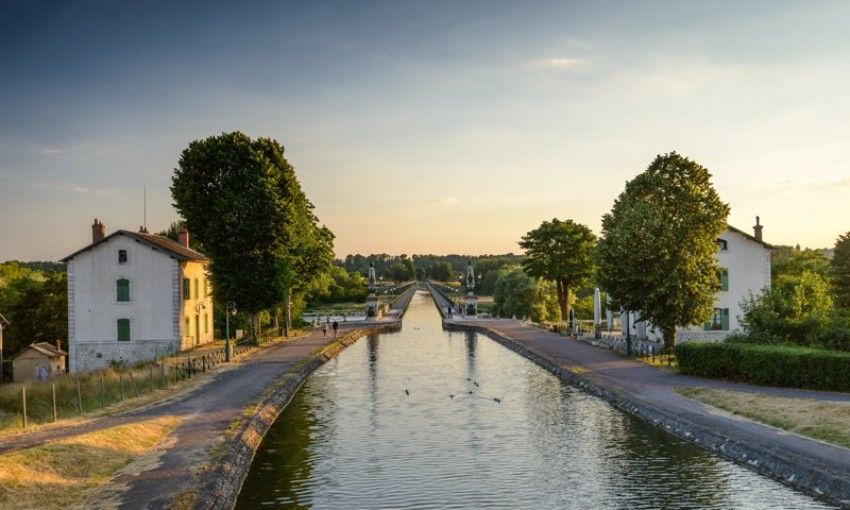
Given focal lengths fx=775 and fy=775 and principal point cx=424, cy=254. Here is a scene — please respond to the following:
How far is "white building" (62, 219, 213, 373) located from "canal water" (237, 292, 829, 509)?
19.0m

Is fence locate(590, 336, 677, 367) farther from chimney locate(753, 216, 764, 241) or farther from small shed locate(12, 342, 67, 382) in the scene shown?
small shed locate(12, 342, 67, 382)

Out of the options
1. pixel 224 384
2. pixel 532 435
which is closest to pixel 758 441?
pixel 532 435

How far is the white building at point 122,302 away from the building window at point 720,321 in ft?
126

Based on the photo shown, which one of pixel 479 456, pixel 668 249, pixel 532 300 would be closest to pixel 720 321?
pixel 668 249

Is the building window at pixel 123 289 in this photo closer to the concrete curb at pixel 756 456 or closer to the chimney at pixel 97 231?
the chimney at pixel 97 231

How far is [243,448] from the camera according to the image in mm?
24578

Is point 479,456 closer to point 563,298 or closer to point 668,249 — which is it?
point 668,249

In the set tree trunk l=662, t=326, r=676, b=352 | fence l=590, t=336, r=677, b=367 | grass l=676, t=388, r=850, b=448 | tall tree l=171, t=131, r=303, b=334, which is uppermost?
tall tree l=171, t=131, r=303, b=334

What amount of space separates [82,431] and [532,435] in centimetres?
1543

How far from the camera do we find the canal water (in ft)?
67.0

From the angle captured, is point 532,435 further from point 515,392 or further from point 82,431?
point 82,431

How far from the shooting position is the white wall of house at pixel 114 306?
55.4 meters

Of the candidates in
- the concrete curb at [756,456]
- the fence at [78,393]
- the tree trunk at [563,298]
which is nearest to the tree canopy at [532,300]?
the tree trunk at [563,298]

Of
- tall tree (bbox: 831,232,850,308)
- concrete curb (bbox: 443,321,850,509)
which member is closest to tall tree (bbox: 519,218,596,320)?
tall tree (bbox: 831,232,850,308)
